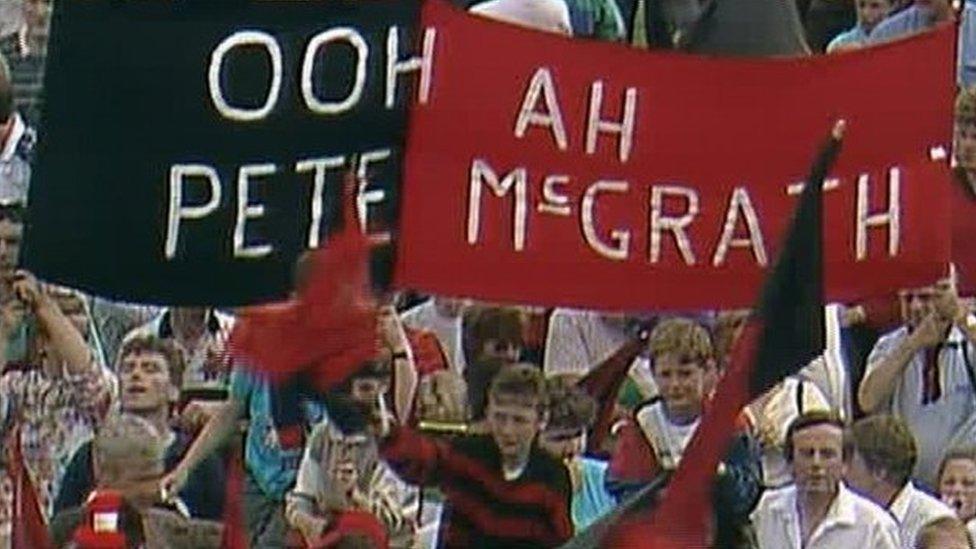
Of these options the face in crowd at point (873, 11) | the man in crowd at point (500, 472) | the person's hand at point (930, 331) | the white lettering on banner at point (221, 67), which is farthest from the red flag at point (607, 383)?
the white lettering on banner at point (221, 67)

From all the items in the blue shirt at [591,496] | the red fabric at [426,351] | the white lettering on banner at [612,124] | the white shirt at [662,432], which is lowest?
the blue shirt at [591,496]

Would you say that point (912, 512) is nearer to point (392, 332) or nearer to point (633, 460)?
point (633, 460)

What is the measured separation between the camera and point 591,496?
399 inches

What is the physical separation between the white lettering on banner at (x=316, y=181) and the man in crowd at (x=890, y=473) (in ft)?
6.43

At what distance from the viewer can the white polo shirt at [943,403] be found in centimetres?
1092

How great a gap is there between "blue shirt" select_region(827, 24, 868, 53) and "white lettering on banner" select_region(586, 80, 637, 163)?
254cm

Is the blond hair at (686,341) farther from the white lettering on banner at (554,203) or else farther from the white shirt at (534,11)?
the white shirt at (534,11)

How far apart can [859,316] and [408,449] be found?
1933mm

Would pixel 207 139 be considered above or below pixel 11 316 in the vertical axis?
above

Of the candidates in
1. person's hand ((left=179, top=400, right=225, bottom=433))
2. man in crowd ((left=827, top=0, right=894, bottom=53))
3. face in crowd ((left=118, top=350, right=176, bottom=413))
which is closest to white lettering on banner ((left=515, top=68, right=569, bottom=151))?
person's hand ((left=179, top=400, right=225, bottom=433))

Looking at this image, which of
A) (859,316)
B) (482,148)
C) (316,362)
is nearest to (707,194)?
(482,148)

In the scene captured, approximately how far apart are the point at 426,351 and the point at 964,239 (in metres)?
1.52

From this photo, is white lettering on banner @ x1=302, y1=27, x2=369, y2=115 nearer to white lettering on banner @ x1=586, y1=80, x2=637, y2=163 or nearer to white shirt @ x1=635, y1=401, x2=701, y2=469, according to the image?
white lettering on banner @ x1=586, y1=80, x2=637, y2=163

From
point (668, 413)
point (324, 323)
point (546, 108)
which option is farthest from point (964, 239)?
point (324, 323)
